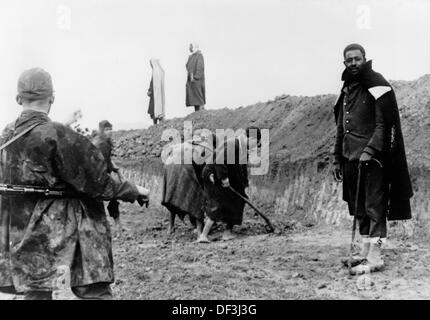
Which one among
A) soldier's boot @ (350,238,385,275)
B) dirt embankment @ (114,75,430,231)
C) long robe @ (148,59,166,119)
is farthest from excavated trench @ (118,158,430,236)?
long robe @ (148,59,166,119)

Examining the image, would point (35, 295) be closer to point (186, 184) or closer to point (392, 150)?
point (392, 150)

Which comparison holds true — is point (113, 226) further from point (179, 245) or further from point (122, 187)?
point (122, 187)

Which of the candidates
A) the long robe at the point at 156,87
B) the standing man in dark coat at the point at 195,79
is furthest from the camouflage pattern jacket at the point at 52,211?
the long robe at the point at 156,87

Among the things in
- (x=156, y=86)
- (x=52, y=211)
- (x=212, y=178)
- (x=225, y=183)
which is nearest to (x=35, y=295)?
(x=52, y=211)

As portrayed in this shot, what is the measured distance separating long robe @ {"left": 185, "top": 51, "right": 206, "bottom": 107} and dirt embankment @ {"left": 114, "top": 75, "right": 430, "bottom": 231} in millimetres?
1385

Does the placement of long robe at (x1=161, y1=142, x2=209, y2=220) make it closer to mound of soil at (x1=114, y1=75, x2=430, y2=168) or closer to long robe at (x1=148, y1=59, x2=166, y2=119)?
mound of soil at (x1=114, y1=75, x2=430, y2=168)

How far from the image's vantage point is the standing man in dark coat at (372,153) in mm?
6273

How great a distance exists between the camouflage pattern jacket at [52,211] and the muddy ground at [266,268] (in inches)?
82.2

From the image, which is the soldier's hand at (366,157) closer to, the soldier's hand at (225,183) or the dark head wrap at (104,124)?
the soldier's hand at (225,183)

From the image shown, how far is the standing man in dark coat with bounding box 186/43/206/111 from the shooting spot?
18.2 m

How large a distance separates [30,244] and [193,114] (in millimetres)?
14704

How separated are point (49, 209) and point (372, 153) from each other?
10.5 ft

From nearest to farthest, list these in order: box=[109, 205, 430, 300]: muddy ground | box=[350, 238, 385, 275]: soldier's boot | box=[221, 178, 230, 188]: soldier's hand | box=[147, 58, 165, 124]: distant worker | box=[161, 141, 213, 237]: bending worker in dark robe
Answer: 1. box=[109, 205, 430, 300]: muddy ground
2. box=[350, 238, 385, 275]: soldier's boot
3. box=[221, 178, 230, 188]: soldier's hand
4. box=[161, 141, 213, 237]: bending worker in dark robe
5. box=[147, 58, 165, 124]: distant worker

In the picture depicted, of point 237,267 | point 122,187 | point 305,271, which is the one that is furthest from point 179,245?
point 122,187
